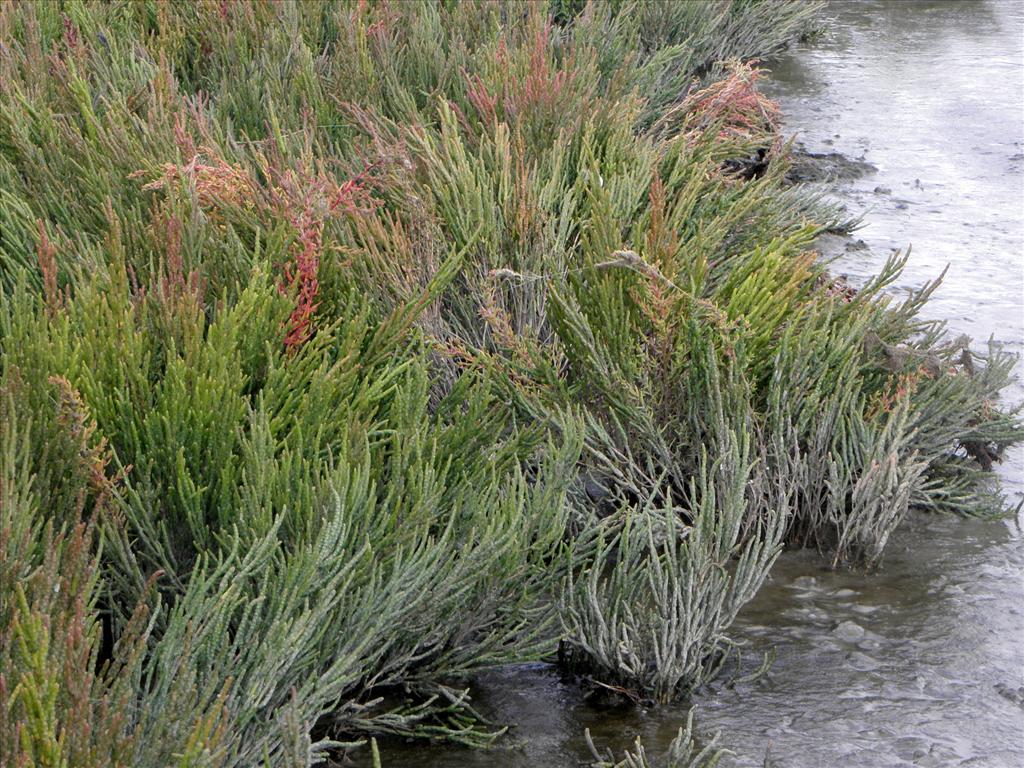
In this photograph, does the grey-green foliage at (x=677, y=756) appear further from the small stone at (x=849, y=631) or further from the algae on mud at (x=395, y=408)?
the small stone at (x=849, y=631)

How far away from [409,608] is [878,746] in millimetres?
1071

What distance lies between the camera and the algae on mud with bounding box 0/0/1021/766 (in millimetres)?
2268

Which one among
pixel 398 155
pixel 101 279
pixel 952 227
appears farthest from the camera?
pixel 952 227

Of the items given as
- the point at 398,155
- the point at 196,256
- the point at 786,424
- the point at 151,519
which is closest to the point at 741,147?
the point at 398,155

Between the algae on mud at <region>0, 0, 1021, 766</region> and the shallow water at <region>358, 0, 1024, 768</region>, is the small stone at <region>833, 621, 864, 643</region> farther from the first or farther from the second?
the algae on mud at <region>0, 0, 1021, 766</region>

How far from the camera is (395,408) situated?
2.93 meters

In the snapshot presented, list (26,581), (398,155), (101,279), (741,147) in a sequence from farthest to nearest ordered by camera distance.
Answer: (741,147) < (398,155) < (101,279) < (26,581)

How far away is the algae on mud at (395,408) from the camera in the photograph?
2.27 metres

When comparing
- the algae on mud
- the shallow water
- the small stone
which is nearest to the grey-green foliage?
the shallow water

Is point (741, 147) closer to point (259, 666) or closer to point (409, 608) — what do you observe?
point (409, 608)

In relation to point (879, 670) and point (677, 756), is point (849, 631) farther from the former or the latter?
point (677, 756)

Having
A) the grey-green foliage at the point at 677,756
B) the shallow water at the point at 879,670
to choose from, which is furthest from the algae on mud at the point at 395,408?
the grey-green foliage at the point at 677,756

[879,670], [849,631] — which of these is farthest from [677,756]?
[849,631]

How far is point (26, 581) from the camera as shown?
1937 mm
